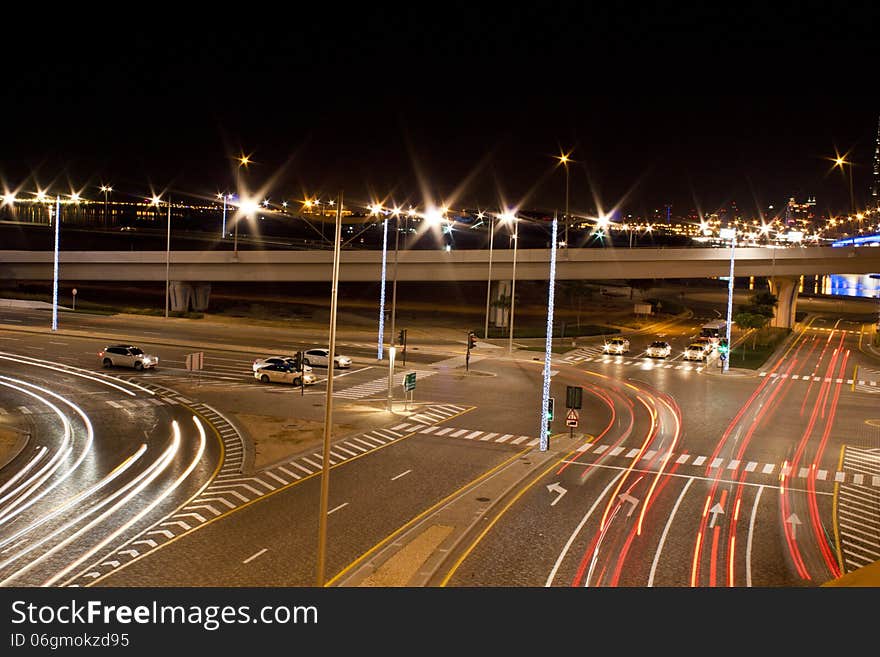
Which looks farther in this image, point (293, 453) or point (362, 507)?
point (293, 453)

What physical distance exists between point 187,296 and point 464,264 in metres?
30.5

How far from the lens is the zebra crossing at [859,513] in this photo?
19234 mm

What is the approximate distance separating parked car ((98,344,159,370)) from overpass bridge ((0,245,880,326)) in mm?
26821

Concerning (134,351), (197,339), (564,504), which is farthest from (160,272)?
(564,504)

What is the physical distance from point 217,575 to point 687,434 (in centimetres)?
2224

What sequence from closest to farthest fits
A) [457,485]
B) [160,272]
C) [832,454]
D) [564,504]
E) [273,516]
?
[273,516], [564,504], [457,485], [832,454], [160,272]

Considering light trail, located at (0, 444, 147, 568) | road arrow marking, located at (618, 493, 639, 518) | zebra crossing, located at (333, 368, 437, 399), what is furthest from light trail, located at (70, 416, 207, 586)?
road arrow marking, located at (618, 493, 639, 518)

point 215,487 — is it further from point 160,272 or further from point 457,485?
point 160,272

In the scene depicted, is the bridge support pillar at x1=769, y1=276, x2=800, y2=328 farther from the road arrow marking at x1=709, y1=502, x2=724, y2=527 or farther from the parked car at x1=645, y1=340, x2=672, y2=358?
the road arrow marking at x1=709, y1=502, x2=724, y2=527

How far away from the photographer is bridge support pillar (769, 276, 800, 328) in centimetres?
8762

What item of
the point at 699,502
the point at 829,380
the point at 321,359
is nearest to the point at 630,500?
the point at 699,502

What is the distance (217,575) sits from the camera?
16.8 m

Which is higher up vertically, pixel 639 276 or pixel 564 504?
pixel 639 276

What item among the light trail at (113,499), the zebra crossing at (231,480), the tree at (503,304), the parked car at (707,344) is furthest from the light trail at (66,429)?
the tree at (503,304)
